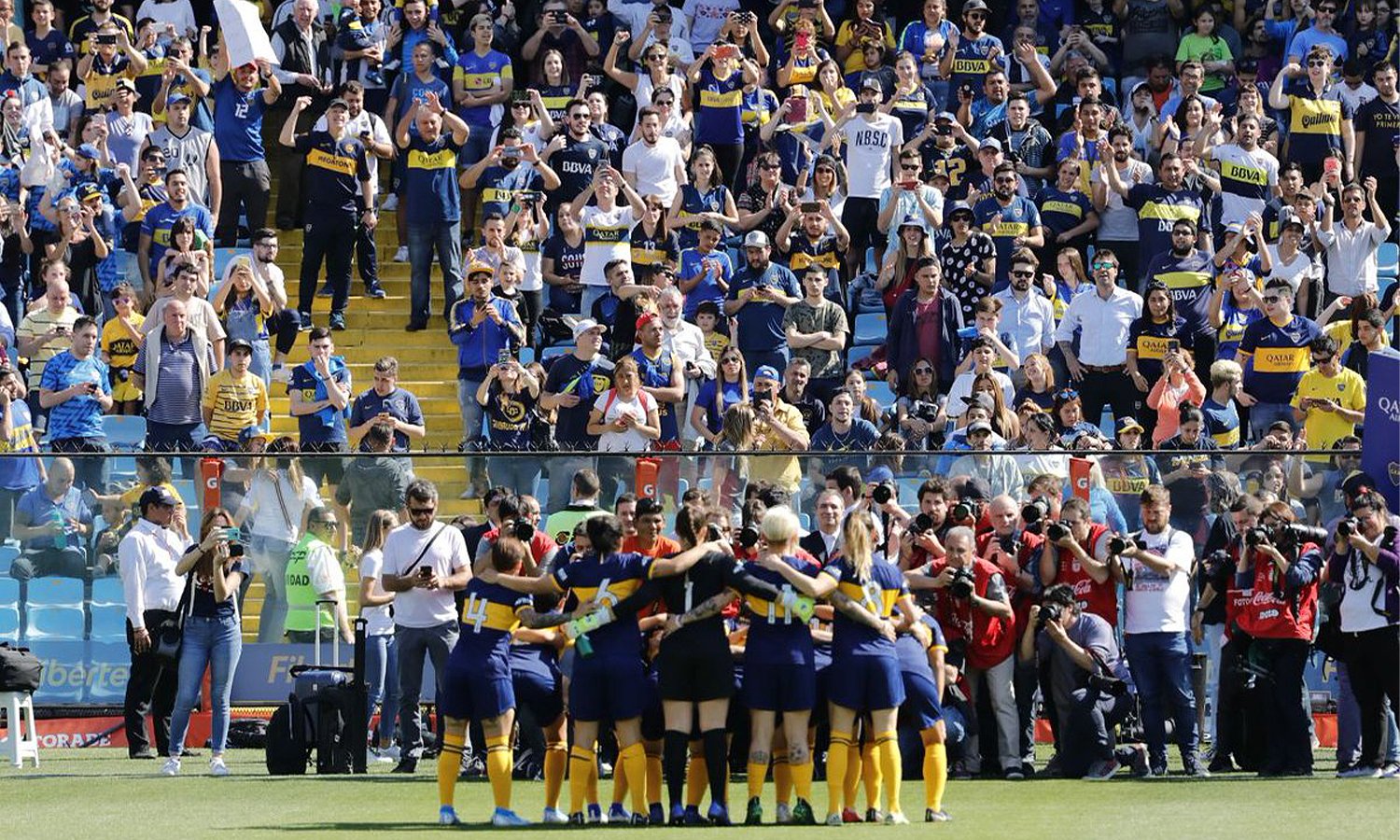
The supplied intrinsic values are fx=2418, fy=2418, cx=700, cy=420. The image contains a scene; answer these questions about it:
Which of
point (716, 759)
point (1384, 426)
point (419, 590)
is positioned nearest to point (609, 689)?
point (716, 759)

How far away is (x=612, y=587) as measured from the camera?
1245cm

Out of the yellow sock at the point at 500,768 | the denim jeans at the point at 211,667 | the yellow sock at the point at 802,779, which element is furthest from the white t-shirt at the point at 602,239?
the yellow sock at the point at 802,779

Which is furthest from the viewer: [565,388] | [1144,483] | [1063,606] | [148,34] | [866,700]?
[148,34]

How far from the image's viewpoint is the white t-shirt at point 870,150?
22.6 m

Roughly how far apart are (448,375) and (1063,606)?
861cm

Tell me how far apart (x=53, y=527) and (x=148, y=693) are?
1.42m

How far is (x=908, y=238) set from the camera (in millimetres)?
21266

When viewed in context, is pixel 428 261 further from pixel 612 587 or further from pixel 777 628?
pixel 777 628

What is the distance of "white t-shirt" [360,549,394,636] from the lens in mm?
16203

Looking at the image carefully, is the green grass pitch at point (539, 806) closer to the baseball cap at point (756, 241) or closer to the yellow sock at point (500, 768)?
the yellow sock at point (500, 768)

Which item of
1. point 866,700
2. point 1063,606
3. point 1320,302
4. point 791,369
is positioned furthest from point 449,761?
point 1320,302

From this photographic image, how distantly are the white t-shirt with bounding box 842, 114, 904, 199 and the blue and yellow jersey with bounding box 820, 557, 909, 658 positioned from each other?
10448mm

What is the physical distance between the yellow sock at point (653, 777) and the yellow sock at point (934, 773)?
4.64 ft

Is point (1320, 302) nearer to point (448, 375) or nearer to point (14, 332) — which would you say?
point (448, 375)
